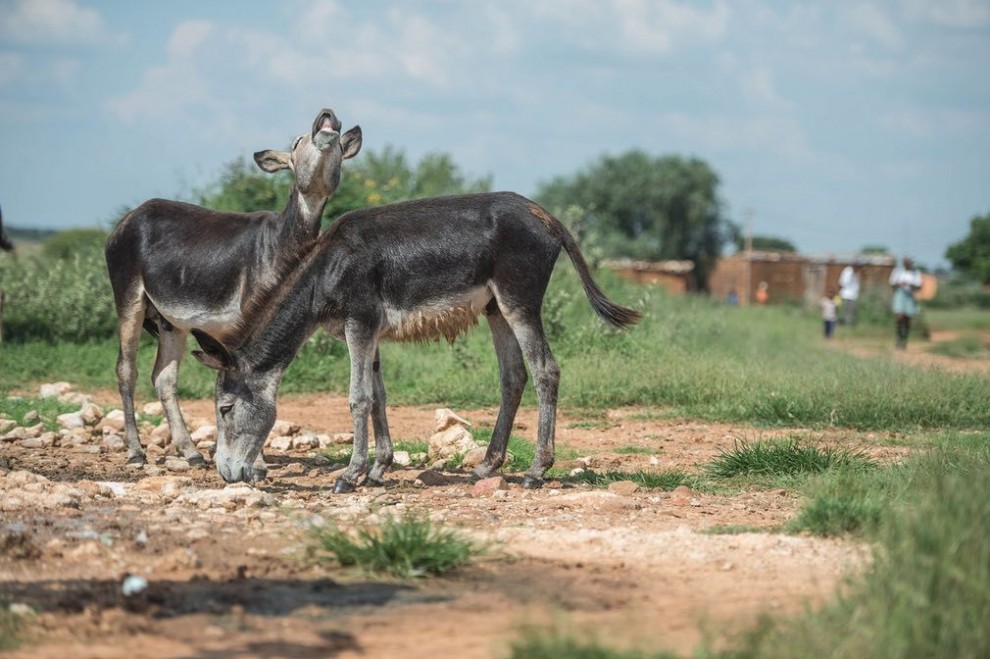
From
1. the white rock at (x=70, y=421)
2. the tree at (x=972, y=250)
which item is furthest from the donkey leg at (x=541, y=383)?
the tree at (x=972, y=250)

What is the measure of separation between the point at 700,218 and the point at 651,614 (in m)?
59.8

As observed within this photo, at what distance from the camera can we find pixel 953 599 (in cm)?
451

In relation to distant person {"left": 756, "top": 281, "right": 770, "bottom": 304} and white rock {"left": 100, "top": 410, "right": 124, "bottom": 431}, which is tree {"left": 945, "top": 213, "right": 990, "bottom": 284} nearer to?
distant person {"left": 756, "top": 281, "right": 770, "bottom": 304}

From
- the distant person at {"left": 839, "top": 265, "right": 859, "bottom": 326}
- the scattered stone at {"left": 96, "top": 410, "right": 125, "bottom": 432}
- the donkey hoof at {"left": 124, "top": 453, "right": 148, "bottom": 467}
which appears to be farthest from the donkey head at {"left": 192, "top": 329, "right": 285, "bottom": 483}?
the distant person at {"left": 839, "top": 265, "right": 859, "bottom": 326}

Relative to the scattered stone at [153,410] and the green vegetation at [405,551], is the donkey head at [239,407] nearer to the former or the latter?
the green vegetation at [405,551]

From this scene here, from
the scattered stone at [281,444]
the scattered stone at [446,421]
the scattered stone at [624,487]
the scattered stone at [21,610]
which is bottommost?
the scattered stone at [281,444]

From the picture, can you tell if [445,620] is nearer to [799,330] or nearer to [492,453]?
[492,453]

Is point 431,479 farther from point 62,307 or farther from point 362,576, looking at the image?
point 62,307

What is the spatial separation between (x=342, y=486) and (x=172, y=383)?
2.49m

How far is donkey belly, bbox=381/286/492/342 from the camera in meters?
→ 8.67

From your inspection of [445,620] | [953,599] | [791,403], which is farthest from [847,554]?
[791,403]

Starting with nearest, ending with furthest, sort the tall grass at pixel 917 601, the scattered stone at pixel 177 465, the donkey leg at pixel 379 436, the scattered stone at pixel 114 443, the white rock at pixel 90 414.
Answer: the tall grass at pixel 917 601, the donkey leg at pixel 379 436, the scattered stone at pixel 177 465, the scattered stone at pixel 114 443, the white rock at pixel 90 414

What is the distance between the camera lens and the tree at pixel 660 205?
6362cm

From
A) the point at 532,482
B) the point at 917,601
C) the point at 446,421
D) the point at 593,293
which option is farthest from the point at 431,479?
the point at 917,601
